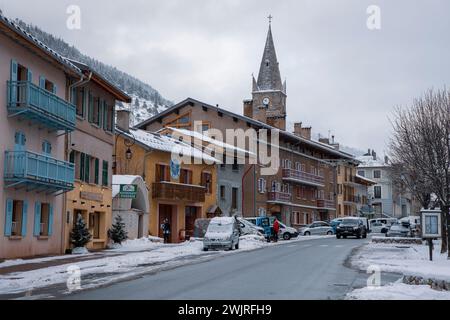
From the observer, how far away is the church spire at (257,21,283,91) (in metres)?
92.8

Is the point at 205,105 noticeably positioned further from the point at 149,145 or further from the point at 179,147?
the point at 149,145

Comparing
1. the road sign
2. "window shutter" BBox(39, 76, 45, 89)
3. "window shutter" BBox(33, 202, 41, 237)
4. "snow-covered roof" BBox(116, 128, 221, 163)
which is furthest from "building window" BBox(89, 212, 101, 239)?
"snow-covered roof" BBox(116, 128, 221, 163)

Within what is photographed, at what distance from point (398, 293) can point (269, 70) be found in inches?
3210

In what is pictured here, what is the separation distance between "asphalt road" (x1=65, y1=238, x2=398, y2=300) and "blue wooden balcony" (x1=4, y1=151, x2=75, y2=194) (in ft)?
25.9

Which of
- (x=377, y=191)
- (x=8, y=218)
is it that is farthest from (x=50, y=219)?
(x=377, y=191)

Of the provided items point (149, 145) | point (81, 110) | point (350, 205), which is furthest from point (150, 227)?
point (350, 205)

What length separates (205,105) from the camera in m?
65.1

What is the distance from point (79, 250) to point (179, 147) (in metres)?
20.2

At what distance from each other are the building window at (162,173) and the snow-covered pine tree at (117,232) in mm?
10288

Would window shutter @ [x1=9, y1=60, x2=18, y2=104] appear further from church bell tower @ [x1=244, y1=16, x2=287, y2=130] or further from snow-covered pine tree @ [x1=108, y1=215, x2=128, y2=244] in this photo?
church bell tower @ [x1=244, y1=16, x2=287, y2=130]

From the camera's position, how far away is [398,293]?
44.7ft

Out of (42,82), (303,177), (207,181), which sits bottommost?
(207,181)

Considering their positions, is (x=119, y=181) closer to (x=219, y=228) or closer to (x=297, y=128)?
(x=219, y=228)

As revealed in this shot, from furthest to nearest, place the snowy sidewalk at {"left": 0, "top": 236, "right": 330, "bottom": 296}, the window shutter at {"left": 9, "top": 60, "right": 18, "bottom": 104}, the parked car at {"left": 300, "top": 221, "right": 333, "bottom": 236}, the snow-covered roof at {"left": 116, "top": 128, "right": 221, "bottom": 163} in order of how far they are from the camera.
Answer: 1. the parked car at {"left": 300, "top": 221, "right": 333, "bottom": 236}
2. the snow-covered roof at {"left": 116, "top": 128, "right": 221, "bottom": 163}
3. the window shutter at {"left": 9, "top": 60, "right": 18, "bottom": 104}
4. the snowy sidewalk at {"left": 0, "top": 236, "right": 330, "bottom": 296}
